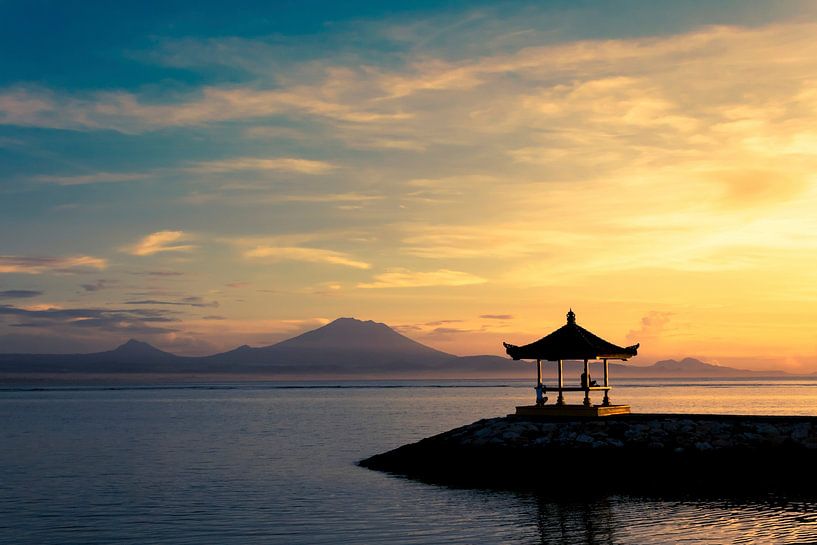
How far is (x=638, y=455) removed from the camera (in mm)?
37562

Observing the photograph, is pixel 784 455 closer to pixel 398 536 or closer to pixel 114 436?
pixel 398 536

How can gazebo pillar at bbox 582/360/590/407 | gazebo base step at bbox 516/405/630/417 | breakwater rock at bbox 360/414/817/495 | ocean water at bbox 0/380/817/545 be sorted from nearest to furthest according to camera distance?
1. ocean water at bbox 0/380/817/545
2. breakwater rock at bbox 360/414/817/495
3. gazebo base step at bbox 516/405/630/417
4. gazebo pillar at bbox 582/360/590/407

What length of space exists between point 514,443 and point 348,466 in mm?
9231

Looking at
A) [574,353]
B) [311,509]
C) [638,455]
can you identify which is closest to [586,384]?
[574,353]

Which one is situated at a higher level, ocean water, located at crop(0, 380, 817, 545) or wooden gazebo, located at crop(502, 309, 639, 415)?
wooden gazebo, located at crop(502, 309, 639, 415)

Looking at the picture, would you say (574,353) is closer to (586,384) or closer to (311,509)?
(586,384)

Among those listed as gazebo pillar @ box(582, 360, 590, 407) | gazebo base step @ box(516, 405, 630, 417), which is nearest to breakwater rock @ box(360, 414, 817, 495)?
gazebo base step @ box(516, 405, 630, 417)

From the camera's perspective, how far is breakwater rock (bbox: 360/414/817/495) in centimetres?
3581

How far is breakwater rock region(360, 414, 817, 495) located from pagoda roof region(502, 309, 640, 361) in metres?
3.09

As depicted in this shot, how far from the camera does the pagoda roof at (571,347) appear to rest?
4230 cm

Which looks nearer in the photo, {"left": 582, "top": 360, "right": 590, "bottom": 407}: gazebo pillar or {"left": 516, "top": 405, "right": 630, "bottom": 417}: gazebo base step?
{"left": 516, "top": 405, "right": 630, "bottom": 417}: gazebo base step

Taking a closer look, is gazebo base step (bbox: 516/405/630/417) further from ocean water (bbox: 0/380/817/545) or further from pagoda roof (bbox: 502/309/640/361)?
ocean water (bbox: 0/380/817/545)

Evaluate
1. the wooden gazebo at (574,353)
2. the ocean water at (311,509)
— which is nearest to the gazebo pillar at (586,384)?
the wooden gazebo at (574,353)

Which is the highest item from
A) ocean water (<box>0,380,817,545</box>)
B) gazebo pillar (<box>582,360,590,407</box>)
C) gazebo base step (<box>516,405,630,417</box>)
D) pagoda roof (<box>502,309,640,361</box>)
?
pagoda roof (<box>502,309,640,361</box>)
